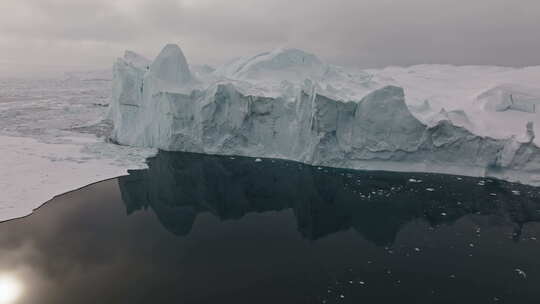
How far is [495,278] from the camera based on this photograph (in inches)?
348

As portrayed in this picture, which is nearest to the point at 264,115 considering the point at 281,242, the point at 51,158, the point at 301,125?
the point at 301,125

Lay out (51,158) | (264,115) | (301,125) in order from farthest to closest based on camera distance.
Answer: (264,115) → (301,125) → (51,158)

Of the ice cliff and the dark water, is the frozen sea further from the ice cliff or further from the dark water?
the ice cliff

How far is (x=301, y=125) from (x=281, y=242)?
919cm

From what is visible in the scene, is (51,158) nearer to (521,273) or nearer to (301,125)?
(301,125)

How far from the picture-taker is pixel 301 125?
61.6 ft

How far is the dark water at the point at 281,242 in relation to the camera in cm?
823

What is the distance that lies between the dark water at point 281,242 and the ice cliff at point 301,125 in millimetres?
1553

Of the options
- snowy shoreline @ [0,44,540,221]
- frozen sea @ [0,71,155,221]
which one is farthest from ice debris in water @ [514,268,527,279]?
frozen sea @ [0,71,155,221]

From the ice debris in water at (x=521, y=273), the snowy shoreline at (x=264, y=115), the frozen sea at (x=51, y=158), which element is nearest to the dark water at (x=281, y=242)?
the ice debris in water at (x=521, y=273)

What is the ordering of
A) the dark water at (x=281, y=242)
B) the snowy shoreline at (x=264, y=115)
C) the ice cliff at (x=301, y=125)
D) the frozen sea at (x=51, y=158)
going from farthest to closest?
1. the ice cliff at (x=301, y=125)
2. the snowy shoreline at (x=264, y=115)
3. the frozen sea at (x=51, y=158)
4. the dark water at (x=281, y=242)

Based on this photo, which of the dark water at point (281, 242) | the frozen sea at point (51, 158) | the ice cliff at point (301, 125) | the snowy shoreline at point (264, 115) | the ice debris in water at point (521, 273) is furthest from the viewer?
the ice cliff at point (301, 125)

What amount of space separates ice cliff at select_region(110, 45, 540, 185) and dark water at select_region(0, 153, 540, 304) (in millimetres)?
1553

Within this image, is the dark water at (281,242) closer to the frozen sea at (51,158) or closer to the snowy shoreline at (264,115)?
the frozen sea at (51,158)
